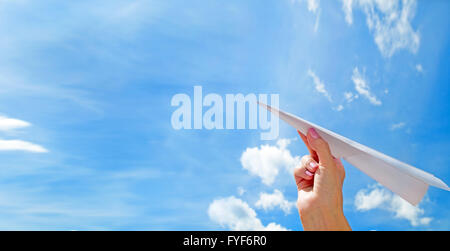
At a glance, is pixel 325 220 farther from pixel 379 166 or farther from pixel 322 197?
pixel 379 166

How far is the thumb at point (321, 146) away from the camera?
1.83 m

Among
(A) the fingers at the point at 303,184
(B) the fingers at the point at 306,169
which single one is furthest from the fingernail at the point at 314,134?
(A) the fingers at the point at 303,184

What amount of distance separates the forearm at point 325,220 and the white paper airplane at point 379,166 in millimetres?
305

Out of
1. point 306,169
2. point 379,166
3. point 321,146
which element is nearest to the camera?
point 379,166

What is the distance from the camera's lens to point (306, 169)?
2.06 metres

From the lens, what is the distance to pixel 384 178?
69.2 inches

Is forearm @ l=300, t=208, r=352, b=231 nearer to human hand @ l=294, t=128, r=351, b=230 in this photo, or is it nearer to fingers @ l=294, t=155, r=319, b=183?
human hand @ l=294, t=128, r=351, b=230

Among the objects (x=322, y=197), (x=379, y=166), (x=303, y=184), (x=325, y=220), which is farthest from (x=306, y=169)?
(x=379, y=166)

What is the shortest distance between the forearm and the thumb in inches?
11.1

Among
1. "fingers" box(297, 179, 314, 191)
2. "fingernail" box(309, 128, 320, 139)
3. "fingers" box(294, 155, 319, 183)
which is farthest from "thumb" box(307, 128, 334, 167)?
"fingers" box(297, 179, 314, 191)

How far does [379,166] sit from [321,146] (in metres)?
0.33
